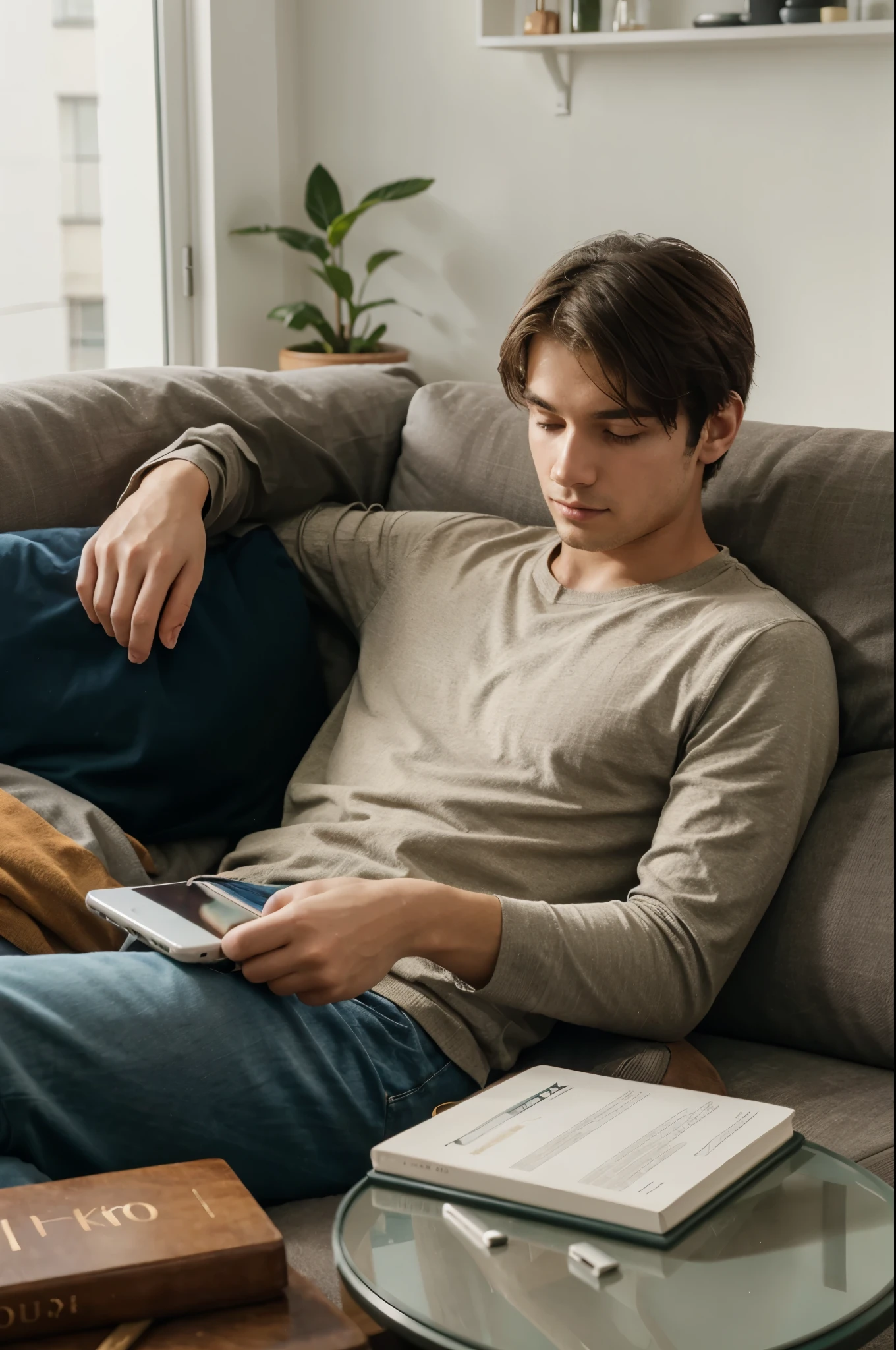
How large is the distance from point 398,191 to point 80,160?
63cm

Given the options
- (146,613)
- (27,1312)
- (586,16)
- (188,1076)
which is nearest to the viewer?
(27,1312)

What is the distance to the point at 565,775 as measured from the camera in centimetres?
111

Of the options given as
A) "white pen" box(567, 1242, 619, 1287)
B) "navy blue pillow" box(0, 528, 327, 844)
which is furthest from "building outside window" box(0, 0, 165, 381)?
"white pen" box(567, 1242, 619, 1287)

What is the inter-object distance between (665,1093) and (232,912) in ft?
1.10

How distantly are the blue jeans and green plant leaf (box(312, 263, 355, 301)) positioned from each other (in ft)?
6.71

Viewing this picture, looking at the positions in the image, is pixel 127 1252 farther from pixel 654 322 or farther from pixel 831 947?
pixel 654 322

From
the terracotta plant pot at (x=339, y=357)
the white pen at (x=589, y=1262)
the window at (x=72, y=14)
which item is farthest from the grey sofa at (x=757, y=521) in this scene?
the window at (x=72, y=14)

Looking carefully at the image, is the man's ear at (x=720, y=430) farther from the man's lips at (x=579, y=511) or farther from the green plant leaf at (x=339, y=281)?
the green plant leaf at (x=339, y=281)

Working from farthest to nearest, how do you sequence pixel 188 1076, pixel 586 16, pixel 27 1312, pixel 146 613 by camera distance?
pixel 586 16, pixel 146 613, pixel 188 1076, pixel 27 1312

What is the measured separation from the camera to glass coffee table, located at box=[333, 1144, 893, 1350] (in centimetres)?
59

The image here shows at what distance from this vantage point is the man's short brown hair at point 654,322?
111 centimetres

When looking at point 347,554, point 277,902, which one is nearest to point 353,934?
point 277,902

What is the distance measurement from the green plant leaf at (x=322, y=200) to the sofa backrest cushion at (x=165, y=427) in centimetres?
128

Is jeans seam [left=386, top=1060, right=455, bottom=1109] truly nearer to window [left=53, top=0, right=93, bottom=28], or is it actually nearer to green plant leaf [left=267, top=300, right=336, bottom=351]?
green plant leaf [left=267, top=300, right=336, bottom=351]
